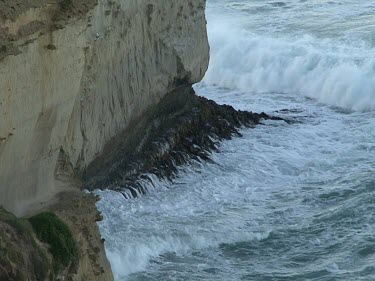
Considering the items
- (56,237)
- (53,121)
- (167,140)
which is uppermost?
(53,121)

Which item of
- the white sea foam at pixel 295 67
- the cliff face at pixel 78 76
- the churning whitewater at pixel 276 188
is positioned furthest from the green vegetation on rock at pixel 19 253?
the white sea foam at pixel 295 67

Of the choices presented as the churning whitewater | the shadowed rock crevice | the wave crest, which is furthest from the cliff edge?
the wave crest

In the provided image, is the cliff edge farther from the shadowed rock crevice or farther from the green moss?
the shadowed rock crevice

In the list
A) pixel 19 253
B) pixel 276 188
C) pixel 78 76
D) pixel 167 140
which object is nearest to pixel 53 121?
pixel 78 76

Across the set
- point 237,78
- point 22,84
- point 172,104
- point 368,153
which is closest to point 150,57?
point 172,104

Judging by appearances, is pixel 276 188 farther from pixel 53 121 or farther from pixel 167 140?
pixel 53 121

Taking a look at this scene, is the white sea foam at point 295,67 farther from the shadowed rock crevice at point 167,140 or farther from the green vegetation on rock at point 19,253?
the green vegetation on rock at point 19,253
